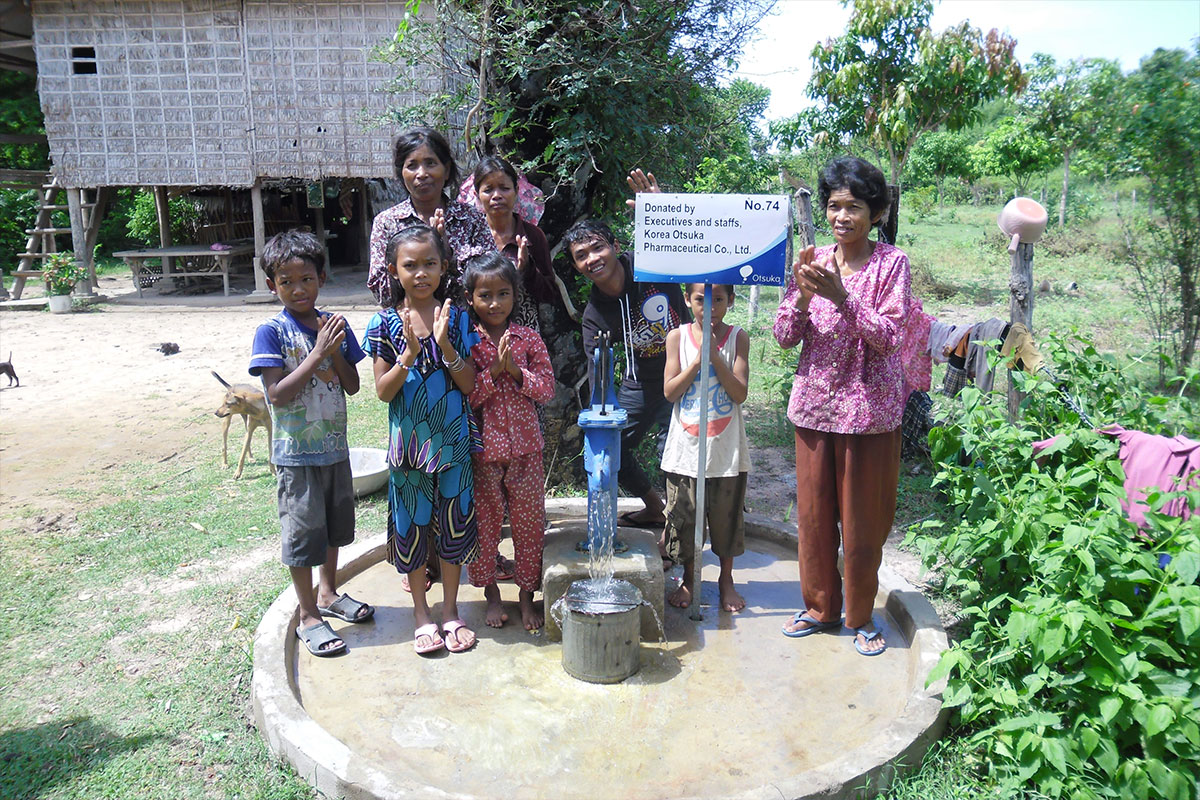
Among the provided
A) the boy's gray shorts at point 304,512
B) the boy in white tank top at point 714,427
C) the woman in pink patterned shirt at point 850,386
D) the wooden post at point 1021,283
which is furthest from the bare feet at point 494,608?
the wooden post at point 1021,283

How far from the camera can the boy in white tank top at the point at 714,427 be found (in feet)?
11.3

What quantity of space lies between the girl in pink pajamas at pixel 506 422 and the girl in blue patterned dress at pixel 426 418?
0.09 meters

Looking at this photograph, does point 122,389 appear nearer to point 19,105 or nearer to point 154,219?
point 19,105

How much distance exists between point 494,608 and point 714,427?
4.13 ft

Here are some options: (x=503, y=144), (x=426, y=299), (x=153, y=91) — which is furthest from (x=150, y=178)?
(x=426, y=299)

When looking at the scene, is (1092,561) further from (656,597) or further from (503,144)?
(503,144)

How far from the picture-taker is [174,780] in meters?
2.69

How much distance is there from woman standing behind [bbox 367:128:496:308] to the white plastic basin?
179 cm

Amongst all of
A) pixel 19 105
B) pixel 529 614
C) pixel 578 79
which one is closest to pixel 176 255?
pixel 19 105

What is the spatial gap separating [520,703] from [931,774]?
1.41m

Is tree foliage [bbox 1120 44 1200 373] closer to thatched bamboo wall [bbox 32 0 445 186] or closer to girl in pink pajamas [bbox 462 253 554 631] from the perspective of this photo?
girl in pink pajamas [bbox 462 253 554 631]

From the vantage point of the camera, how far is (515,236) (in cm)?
369

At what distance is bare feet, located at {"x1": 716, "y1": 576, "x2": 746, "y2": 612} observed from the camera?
3641mm

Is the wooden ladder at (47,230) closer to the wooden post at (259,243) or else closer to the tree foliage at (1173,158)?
the wooden post at (259,243)
